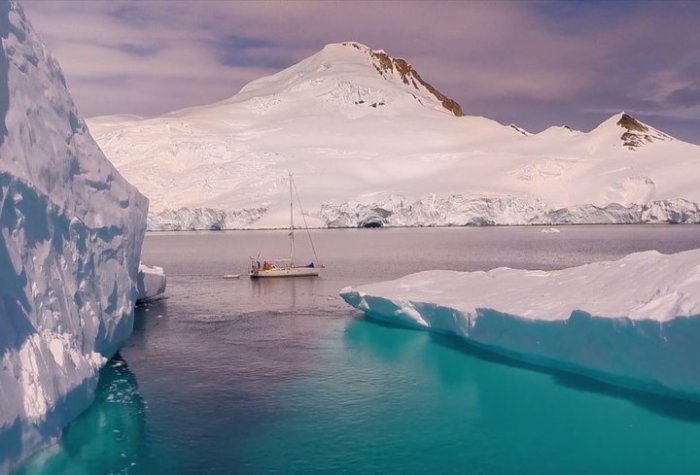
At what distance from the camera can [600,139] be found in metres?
90.1

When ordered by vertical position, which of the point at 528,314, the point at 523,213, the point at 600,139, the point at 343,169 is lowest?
the point at 528,314

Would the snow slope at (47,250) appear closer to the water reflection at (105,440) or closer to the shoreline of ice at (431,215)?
the water reflection at (105,440)

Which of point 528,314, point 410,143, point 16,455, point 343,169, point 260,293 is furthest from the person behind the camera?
point 410,143

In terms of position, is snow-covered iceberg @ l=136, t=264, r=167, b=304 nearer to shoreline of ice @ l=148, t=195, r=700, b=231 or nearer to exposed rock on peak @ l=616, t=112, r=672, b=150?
shoreline of ice @ l=148, t=195, r=700, b=231

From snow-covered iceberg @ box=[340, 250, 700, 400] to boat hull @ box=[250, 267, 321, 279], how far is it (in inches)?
593

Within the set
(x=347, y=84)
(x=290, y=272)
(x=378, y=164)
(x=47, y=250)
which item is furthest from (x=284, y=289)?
(x=347, y=84)

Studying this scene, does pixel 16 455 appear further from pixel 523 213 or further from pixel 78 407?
pixel 523 213

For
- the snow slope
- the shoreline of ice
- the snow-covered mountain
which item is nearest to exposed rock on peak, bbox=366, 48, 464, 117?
the snow-covered mountain

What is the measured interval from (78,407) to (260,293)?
16.9 metres

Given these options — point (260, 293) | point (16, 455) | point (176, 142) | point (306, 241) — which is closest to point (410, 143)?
point (176, 142)

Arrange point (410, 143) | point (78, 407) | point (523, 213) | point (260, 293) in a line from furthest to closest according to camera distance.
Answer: point (410, 143) → point (523, 213) → point (260, 293) → point (78, 407)

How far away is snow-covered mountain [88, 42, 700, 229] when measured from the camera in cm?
7181

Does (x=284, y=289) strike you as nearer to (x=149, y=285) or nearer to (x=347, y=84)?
(x=149, y=285)

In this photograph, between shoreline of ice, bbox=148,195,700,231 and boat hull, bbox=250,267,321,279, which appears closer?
boat hull, bbox=250,267,321,279
